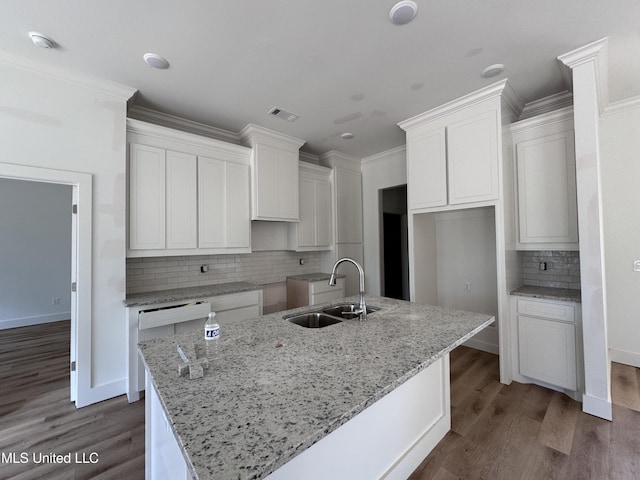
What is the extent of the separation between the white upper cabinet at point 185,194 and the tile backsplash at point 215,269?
1.19ft

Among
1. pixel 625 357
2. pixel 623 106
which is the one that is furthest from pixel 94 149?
pixel 625 357

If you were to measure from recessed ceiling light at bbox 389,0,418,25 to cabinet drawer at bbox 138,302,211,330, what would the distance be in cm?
287

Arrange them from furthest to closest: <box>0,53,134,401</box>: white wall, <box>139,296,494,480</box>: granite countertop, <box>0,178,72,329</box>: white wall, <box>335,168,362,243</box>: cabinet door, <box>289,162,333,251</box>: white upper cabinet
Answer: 1. <box>0,178,72,329</box>: white wall
2. <box>335,168,362,243</box>: cabinet door
3. <box>289,162,333,251</box>: white upper cabinet
4. <box>0,53,134,401</box>: white wall
5. <box>139,296,494,480</box>: granite countertop

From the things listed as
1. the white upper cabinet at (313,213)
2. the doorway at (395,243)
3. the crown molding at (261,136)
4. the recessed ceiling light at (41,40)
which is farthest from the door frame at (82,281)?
the doorway at (395,243)

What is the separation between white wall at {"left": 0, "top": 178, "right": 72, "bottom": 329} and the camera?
15.3 feet

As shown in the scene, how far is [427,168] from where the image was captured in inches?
125

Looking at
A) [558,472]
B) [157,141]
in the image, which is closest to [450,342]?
[558,472]

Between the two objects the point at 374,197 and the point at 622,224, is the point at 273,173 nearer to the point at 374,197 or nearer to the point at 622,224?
the point at 374,197

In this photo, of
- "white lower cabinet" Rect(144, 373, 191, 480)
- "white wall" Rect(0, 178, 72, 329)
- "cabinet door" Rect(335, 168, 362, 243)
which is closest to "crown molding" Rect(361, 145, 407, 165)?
"cabinet door" Rect(335, 168, 362, 243)

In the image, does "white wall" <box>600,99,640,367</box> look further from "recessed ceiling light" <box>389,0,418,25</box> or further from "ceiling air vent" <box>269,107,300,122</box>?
"ceiling air vent" <box>269,107,300,122</box>

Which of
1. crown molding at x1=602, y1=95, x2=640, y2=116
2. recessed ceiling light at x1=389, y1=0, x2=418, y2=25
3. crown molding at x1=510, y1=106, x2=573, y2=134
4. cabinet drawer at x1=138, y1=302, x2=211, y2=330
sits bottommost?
cabinet drawer at x1=138, y1=302, x2=211, y2=330

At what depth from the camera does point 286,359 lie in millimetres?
1217

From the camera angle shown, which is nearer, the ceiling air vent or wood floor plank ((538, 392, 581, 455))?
wood floor plank ((538, 392, 581, 455))

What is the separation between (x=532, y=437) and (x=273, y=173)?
3519 mm
